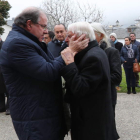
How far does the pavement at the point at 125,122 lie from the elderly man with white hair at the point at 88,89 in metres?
2.20

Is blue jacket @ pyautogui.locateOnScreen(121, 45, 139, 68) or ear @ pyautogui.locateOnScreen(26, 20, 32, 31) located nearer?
ear @ pyautogui.locateOnScreen(26, 20, 32, 31)

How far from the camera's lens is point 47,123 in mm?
2211

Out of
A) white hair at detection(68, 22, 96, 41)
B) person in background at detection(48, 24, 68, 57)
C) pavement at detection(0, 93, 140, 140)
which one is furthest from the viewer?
person in background at detection(48, 24, 68, 57)

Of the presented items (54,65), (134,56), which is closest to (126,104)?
(134,56)

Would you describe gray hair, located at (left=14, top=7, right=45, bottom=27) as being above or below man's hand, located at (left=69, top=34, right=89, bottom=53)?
above

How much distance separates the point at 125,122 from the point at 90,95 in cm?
333

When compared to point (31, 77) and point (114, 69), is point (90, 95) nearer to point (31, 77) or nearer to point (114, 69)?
point (31, 77)

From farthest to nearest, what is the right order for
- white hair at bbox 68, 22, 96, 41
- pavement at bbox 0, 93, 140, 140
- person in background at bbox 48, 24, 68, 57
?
person in background at bbox 48, 24, 68, 57 → pavement at bbox 0, 93, 140, 140 → white hair at bbox 68, 22, 96, 41

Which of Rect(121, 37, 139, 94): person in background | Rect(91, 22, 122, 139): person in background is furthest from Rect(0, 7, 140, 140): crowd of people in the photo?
Rect(121, 37, 139, 94): person in background

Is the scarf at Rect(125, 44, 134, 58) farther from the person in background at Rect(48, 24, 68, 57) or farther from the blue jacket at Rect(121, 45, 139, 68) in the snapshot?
the person in background at Rect(48, 24, 68, 57)

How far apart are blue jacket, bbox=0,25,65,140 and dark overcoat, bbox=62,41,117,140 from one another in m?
0.17

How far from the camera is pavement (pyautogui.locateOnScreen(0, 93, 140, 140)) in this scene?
461cm

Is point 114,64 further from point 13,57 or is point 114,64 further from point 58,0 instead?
point 58,0

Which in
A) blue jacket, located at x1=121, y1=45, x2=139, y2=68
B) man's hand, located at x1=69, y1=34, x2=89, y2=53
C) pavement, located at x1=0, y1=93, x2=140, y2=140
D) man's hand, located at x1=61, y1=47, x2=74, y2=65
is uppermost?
man's hand, located at x1=69, y1=34, x2=89, y2=53
